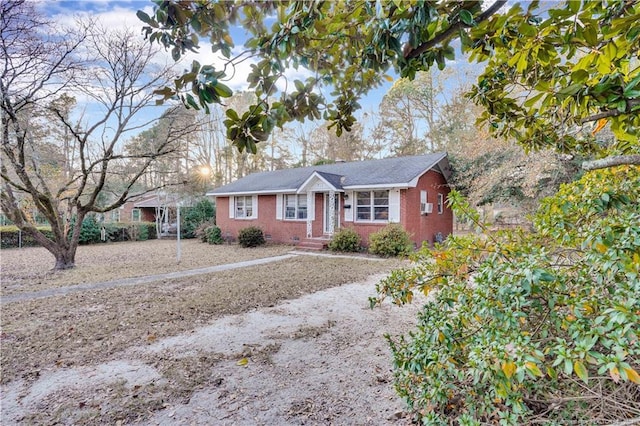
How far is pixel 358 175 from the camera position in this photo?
589 inches

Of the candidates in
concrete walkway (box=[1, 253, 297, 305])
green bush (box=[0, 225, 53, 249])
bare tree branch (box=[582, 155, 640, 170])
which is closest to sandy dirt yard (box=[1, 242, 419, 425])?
concrete walkway (box=[1, 253, 297, 305])

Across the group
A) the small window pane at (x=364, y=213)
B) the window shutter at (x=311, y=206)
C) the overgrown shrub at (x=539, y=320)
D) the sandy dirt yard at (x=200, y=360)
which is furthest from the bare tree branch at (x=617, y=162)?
the window shutter at (x=311, y=206)

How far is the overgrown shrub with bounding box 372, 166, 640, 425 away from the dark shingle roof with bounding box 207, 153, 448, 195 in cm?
1072

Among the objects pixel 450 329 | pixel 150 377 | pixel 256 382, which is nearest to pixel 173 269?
pixel 150 377

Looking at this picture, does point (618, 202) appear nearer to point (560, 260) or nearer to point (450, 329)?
point (560, 260)

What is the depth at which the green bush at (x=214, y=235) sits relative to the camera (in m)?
17.5

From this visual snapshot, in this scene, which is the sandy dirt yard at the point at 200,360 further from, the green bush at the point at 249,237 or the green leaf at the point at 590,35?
the green bush at the point at 249,237

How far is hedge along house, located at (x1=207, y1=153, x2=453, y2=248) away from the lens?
13.2 m

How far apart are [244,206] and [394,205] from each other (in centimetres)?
912

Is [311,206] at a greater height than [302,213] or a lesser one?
greater

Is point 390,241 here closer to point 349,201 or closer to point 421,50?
point 349,201

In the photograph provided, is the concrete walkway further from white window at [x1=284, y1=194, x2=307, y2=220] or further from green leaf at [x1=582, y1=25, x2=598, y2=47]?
green leaf at [x1=582, y1=25, x2=598, y2=47]

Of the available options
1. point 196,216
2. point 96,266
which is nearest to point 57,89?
point 96,266

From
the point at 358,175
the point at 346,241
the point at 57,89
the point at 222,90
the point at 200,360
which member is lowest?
the point at 200,360
